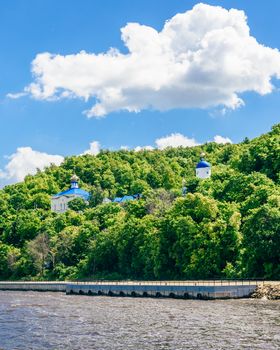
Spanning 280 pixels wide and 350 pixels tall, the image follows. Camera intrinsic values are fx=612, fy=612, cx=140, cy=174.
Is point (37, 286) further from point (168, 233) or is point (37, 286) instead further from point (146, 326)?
point (146, 326)

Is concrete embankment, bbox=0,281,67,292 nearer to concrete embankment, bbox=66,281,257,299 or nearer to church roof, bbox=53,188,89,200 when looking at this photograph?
concrete embankment, bbox=66,281,257,299

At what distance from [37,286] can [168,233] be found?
24705mm

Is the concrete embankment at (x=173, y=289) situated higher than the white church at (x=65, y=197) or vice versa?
the white church at (x=65, y=197)

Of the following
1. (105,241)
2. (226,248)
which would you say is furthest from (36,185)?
(226,248)

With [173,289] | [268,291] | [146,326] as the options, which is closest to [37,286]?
[173,289]

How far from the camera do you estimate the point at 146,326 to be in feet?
136

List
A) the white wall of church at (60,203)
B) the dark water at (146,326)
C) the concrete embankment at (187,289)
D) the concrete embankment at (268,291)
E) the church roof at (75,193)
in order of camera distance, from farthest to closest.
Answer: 1. the church roof at (75,193)
2. the white wall of church at (60,203)
3. the concrete embankment at (187,289)
4. the concrete embankment at (268,291)
5. the dark water at (146,326)

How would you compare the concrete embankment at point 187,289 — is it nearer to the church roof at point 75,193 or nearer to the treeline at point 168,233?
the treeline at point 168,233

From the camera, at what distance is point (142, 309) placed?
53281mm

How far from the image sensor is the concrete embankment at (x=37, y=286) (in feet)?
291

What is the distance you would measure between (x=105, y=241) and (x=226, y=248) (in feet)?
103

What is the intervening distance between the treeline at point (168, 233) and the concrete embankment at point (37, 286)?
9.16m

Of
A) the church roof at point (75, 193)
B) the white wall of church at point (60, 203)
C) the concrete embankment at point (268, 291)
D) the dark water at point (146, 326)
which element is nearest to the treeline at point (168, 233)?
the white wall of church at point (60, 203)

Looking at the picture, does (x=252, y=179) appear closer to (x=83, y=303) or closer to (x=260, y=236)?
(x=260, y=236)
